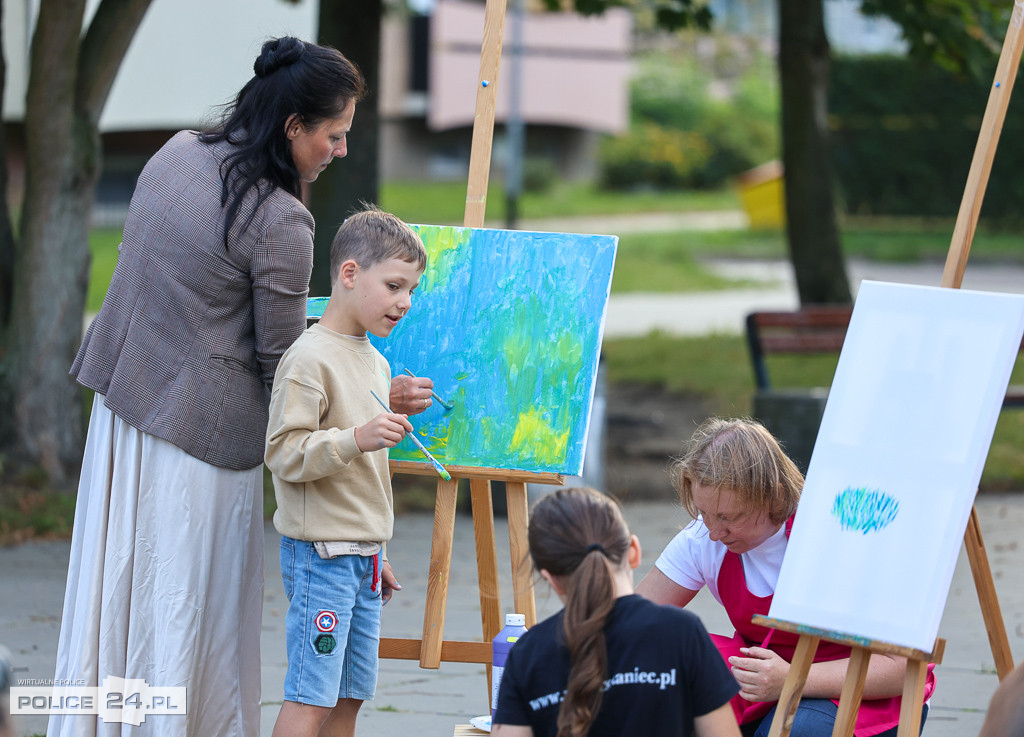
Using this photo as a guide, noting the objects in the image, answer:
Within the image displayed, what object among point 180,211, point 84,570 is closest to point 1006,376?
point 180,211

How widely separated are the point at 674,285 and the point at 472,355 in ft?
44.9

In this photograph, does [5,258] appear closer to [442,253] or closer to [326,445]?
[442,253]

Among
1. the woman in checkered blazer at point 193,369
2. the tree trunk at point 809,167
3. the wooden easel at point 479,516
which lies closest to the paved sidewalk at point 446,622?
the wooden easel at point 479,516

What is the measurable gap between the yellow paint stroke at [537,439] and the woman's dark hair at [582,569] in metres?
1.08

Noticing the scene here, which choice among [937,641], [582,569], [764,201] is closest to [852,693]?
[937,641]

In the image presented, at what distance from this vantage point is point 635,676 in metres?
2.11

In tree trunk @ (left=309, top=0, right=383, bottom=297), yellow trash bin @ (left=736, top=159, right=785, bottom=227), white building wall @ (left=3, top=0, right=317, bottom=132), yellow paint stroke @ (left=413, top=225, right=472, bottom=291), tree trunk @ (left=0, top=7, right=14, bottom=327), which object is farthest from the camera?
yellow trash bin @ (left=736, top=159, right=785, bottom=227)

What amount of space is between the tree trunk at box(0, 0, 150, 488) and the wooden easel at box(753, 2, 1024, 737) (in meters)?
4.55

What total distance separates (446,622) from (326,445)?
2391mm

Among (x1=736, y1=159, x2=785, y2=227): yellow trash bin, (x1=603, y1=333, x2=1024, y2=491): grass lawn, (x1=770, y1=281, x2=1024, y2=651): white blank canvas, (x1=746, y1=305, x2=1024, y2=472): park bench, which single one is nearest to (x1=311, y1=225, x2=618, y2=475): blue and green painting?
(x1=770, y1=281, x2=1024, y2=651): white blank canvas

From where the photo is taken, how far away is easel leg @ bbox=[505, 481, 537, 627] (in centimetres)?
311

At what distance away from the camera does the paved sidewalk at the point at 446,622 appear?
389 centimetres

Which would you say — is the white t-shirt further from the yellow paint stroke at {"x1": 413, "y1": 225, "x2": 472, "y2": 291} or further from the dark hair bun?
the dark hair bun

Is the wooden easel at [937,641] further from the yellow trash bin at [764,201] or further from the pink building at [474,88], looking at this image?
the pink building at [474,88]
